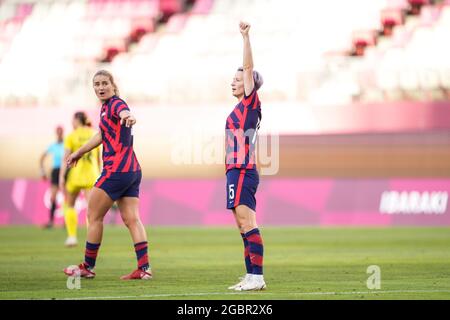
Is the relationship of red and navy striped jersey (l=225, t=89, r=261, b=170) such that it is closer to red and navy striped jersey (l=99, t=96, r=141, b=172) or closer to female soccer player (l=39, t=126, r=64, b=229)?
red and navy striped jersey (l=99, t=96, r=141, b=172)

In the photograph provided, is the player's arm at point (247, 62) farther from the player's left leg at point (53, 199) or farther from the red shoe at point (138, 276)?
the player's left leg at point (53, 199)

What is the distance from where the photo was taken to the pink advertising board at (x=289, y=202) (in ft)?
77.9

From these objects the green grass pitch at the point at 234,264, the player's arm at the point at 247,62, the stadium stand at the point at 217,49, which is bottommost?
the green grass pitch at the point at 234,264

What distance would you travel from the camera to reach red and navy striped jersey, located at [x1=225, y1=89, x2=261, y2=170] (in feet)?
32.8

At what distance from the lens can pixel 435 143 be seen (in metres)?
24.5

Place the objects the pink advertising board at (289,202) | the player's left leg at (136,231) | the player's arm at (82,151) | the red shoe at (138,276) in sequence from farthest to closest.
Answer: the pink advertising board at (289,202) < the player's left leg at (136,231) < the red shoe at (138,276) < the player's arm at (82,151)

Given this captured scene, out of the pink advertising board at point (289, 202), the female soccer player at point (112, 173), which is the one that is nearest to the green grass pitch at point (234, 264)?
the female soccer player at point (112, 173)

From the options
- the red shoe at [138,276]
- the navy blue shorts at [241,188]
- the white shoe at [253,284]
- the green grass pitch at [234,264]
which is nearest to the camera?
the green grass pitch at [234,264]

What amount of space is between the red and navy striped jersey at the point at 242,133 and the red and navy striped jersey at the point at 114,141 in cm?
167

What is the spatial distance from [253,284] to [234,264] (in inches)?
149

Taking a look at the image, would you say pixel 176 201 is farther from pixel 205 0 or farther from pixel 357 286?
pixel 357 286

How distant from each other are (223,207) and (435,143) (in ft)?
16.6

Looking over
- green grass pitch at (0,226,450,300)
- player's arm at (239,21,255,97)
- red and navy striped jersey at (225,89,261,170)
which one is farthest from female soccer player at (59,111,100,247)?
player's arm at (239,21,255,97)
